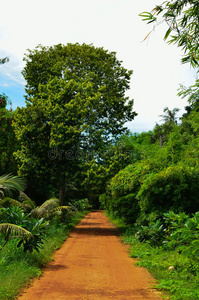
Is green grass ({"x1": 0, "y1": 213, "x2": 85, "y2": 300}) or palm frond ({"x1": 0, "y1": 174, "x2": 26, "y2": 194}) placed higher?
palm frond ({"x1": 0, "y1": 174, "x2": 26, "y2": 194})

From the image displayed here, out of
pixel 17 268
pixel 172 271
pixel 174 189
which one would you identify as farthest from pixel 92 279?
pixel 174 189

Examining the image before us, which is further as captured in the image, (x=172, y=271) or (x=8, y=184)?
(x=8, y=184)

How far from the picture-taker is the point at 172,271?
7762 mm

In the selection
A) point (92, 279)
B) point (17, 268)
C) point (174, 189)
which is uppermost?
point (174, 189)

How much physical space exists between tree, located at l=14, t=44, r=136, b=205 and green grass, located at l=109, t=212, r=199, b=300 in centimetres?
948

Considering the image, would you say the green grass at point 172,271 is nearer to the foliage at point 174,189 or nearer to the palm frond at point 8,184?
the foliage at point 174,189

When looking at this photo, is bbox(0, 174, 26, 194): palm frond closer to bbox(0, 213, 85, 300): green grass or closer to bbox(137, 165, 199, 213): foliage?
bbox(0, 213, 85, 300): green grass

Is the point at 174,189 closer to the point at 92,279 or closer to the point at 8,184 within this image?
the point at 92,279

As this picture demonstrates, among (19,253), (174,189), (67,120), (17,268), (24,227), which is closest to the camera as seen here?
(17,268)

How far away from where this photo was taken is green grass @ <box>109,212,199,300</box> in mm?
6175

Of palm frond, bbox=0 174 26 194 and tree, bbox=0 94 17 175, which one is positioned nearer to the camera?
palm frond, bbox=0 174 26 194

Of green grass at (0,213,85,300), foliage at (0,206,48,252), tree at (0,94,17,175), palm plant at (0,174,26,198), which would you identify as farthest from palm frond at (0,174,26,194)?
tree at (0,94,17,175)

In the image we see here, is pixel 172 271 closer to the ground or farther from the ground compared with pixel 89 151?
closer to the ground

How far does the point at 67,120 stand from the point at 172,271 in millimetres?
12737
